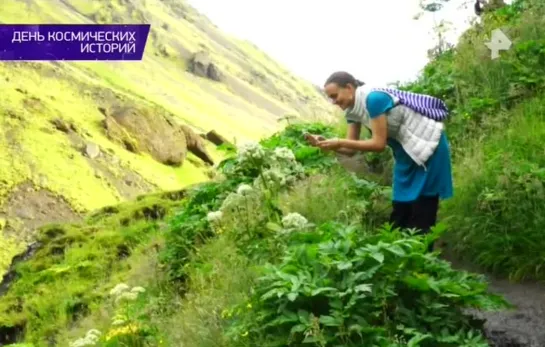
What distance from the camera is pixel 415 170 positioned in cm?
505

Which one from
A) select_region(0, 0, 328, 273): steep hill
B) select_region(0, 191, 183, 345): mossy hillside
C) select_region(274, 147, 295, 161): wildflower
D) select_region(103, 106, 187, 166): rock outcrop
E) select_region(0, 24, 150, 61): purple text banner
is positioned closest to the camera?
select_region(274, 147, 295, 161): wildflower

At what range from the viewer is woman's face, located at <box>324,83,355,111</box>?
493 cm

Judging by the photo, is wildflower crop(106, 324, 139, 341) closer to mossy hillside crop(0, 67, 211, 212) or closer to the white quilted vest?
the white quilted vest

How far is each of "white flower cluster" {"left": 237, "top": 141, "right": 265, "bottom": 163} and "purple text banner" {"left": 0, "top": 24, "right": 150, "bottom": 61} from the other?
324 inches

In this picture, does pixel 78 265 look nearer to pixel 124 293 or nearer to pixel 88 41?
pixel 124 293

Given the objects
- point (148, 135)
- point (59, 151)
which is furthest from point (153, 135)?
point (59, 151)

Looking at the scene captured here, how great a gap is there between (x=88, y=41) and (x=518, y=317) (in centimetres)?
1223

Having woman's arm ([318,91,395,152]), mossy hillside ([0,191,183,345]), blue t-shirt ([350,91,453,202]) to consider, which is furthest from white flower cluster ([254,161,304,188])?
mossy hillside ([0,191,183,345])

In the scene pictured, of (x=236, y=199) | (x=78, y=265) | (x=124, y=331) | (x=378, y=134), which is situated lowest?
Result: (x=78, y=265)

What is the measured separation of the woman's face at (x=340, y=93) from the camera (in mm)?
4926

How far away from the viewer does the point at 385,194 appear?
625 centimetres

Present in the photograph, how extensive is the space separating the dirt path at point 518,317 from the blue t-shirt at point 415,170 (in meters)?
0.74

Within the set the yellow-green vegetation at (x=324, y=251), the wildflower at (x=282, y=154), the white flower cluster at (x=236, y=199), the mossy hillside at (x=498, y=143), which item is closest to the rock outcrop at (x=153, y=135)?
the yellow-green vegetation at (x=324, y=251)

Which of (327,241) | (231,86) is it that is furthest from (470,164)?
(231,86)
